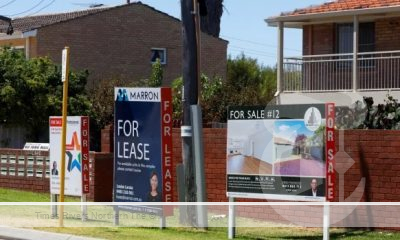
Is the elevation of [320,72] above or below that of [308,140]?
above

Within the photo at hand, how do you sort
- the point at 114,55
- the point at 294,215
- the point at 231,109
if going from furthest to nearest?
the point at 114,55, the point at 294,215, the point at 231,109

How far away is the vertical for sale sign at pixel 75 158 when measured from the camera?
16906mm

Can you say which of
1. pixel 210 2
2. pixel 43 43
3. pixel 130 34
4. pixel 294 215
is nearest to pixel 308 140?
pixel 294 215

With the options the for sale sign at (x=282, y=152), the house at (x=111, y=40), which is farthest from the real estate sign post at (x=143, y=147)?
the house at (x=111, y=40)

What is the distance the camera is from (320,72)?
2708cm

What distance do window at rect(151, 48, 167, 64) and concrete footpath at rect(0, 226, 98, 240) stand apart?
91.5 feet

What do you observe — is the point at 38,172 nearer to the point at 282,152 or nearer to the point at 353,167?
the point at 353,167

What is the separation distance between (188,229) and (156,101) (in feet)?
7.68

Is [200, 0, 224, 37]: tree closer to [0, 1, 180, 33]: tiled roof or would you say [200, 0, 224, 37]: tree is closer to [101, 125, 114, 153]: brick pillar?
[0, 1, 180, 33]: tiled roof

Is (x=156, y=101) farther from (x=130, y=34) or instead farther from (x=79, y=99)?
(x=130, y=34)

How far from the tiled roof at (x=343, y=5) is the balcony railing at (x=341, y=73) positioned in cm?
144

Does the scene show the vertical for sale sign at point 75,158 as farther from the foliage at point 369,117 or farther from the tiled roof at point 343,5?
the tiled roof at point 343,5

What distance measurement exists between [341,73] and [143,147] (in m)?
12.9

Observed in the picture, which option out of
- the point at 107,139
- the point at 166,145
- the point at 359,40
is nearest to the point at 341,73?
the point at 359,40
